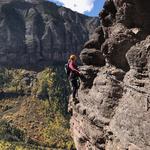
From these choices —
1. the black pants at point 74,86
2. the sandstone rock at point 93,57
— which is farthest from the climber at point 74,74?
the sandstone rock at point 93,57

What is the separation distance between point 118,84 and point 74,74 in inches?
256

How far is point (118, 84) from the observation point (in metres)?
29.1

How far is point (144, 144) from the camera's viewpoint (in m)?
24.4

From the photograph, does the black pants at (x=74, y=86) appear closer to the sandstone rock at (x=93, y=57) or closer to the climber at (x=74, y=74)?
the climber at (x=74, y=74)

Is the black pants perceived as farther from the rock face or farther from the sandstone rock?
the sandstone rock

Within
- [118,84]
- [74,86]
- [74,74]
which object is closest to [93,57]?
[74,74]

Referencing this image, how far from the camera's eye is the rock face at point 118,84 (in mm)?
25672

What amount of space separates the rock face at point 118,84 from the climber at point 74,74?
0.61 m

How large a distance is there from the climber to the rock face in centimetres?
61

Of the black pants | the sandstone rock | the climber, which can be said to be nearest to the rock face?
the sandstone rock

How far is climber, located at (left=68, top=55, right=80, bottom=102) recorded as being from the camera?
34.0m

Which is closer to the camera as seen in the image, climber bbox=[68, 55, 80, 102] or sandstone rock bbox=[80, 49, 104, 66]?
sandstone rock bbox=[80, 49, 104, 66]

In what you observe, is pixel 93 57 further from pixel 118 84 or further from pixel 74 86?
pixel 118 84

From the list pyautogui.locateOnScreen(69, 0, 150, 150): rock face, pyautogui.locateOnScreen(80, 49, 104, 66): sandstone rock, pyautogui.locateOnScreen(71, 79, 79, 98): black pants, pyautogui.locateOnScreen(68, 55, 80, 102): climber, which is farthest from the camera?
pyautogui.locateOnScreen(71, 79, 79, 98): black pants
